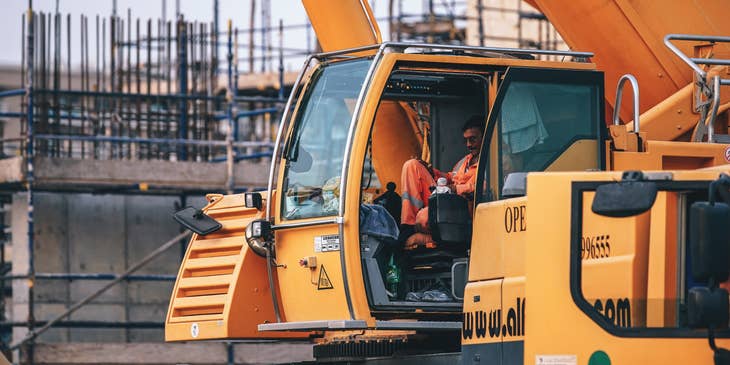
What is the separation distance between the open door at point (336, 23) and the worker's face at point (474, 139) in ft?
7.60

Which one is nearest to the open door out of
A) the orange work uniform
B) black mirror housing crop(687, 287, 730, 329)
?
the orange work uniform

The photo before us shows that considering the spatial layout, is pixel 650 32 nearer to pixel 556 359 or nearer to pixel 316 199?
pixel 316 199

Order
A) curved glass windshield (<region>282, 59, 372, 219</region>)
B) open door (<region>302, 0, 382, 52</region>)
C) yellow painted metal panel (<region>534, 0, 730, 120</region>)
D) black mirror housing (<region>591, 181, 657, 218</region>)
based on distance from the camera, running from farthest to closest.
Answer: open door (<region>302, 0, 382, 52</region>) < yellow painted metal panel (<region>534, 0, 730, 120</region>) < curved glass windshield (<region>282, 59, 372, 219</region>) < black mirror housing (<region>591, 181, 657, 218</region>)

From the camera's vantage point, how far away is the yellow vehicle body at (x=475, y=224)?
8.09 metres

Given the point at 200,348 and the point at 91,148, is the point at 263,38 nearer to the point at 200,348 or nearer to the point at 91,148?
the point at 91,148

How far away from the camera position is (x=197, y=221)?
11.9 m

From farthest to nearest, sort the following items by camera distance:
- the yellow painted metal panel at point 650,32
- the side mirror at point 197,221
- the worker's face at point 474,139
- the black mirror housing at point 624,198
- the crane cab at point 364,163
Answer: the side mirror at point 197,221
the yellow painted metal panel at point 650,32
the worker's face at point 474,139
the crane cab at point 364,163
the black mirror housing at point 624,198

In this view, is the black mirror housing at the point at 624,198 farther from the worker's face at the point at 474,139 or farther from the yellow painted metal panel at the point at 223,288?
the yellow painted metal panel at the point at 223,288

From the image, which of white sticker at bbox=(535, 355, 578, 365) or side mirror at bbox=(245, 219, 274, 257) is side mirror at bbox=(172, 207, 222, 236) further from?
white sticker at bbox=(535, 355, 578, 365)

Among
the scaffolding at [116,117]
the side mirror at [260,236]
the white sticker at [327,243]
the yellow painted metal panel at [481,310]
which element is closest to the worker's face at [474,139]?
the white sticker at [327,243]

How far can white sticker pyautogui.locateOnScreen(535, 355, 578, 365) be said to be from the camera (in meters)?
7.98

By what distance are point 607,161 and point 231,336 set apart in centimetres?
321

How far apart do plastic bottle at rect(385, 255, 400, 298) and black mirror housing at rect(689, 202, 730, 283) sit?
341cm

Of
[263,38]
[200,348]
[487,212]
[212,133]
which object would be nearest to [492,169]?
[487,212]
